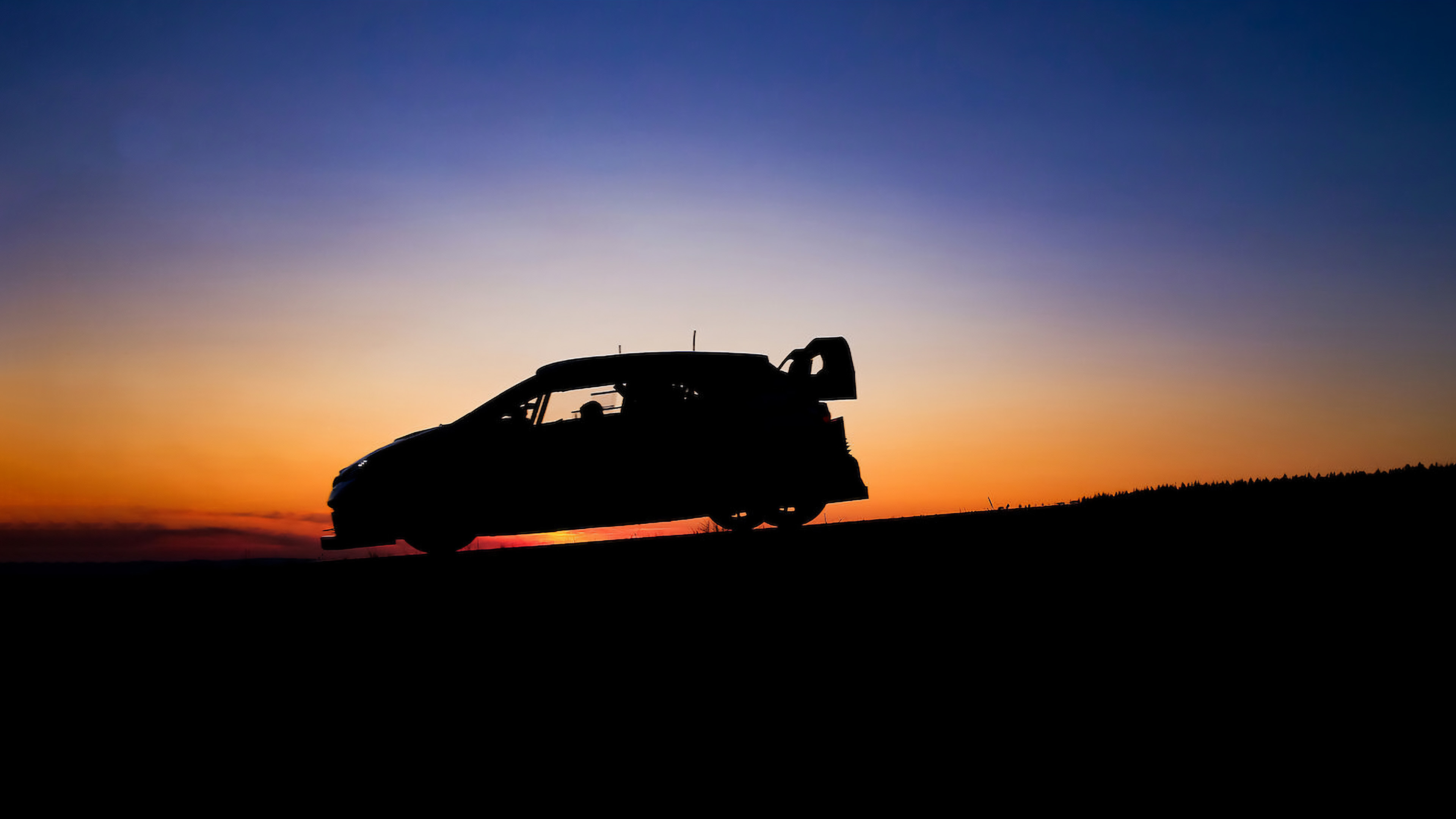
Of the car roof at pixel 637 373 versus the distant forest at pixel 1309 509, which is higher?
the car roof at pixel 637 373

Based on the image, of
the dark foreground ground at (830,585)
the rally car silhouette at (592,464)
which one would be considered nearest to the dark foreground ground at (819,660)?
the dark foreground ground at (830,585)

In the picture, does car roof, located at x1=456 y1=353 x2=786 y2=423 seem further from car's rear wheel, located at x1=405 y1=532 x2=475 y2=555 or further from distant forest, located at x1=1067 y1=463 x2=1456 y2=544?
distant forest, located at x1=1067 y1=463 x2=1456 y2=544

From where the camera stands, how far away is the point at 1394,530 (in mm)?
5859

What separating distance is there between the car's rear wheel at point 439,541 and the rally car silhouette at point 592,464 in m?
0.02

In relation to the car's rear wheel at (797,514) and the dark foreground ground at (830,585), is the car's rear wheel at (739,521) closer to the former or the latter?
the car's rear wheel at (797,514)

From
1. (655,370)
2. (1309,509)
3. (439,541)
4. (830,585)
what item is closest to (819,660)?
(830,585)

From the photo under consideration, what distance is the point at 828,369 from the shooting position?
1010 cm

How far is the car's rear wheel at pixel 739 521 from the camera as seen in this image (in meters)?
9.98

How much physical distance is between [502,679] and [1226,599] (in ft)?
11.0

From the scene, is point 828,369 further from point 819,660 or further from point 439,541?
point 819,660

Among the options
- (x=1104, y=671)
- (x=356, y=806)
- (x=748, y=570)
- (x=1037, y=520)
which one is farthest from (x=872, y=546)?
(x=356, y=806)

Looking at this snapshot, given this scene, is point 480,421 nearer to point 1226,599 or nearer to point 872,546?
point 872,546

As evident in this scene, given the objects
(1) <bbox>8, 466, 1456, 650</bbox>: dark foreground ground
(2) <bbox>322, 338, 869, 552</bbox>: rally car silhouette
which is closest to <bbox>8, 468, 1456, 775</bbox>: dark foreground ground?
(1) <bbox>8, 466, 1456, 650</bbox>: dark foreground ground

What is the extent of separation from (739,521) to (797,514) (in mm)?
612
